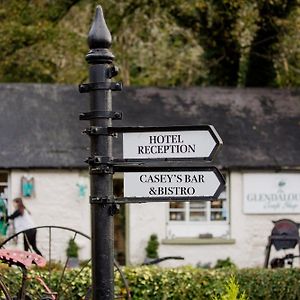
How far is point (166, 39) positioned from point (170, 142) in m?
24.6

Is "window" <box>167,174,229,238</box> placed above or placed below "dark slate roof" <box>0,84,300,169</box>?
below

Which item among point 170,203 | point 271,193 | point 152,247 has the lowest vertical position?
point 152,247

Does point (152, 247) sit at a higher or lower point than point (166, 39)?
lower

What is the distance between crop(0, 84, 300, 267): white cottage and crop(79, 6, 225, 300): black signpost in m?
13.6

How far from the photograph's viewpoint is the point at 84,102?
873 inches

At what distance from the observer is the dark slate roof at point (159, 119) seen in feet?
67.6

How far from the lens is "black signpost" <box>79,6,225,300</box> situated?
5730 millimetres

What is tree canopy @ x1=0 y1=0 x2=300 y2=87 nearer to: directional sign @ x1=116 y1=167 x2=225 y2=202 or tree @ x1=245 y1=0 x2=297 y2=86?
tree @ x1=245 y1=0 x2=297 y2=86

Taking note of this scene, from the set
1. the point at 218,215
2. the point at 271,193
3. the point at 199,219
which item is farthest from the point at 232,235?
the point at 271,193

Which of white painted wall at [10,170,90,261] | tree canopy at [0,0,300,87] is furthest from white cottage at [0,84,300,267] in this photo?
tree canopy at [0,0,300,87]

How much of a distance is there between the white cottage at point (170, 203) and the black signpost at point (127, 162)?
1364cm

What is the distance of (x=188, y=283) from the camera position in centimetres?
1193

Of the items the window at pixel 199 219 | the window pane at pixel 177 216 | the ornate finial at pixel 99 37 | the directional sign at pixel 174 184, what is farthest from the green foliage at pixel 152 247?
the ornate finial at pixel 99 37

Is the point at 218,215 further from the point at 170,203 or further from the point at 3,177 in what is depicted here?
the point at 3,177
